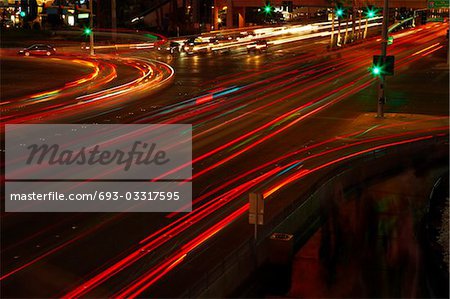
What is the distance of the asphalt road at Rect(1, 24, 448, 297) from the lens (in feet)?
41.1

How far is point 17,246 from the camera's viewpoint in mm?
13266

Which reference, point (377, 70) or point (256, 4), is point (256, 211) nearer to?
point (377, 70)

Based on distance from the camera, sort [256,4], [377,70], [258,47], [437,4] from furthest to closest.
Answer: [256,4], [258,47], [437,4], [377,70]

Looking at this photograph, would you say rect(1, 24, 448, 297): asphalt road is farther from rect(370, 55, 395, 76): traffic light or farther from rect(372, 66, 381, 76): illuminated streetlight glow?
rect(370, 55, 395, 76): traffic light

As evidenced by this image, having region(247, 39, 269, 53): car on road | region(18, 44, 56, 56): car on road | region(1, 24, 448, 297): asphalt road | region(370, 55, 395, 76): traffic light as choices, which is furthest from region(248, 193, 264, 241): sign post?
region(247, 39, 269, 53): car on road

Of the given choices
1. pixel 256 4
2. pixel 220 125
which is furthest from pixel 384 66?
pixel 256 4

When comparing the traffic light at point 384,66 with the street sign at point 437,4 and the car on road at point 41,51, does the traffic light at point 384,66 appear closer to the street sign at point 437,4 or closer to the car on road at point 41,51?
the street sign at point 437,4

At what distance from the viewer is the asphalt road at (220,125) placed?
1252 cm

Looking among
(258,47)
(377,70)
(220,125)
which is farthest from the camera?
(258,47)

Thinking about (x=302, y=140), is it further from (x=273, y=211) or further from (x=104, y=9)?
(x=104, y=9)

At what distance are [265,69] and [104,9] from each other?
57.3m

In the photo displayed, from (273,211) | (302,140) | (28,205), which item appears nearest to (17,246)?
(28,205)

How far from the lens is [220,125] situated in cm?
2758

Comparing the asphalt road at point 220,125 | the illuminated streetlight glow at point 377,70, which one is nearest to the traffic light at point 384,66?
the illuminated streetlight glow at point 377,70
